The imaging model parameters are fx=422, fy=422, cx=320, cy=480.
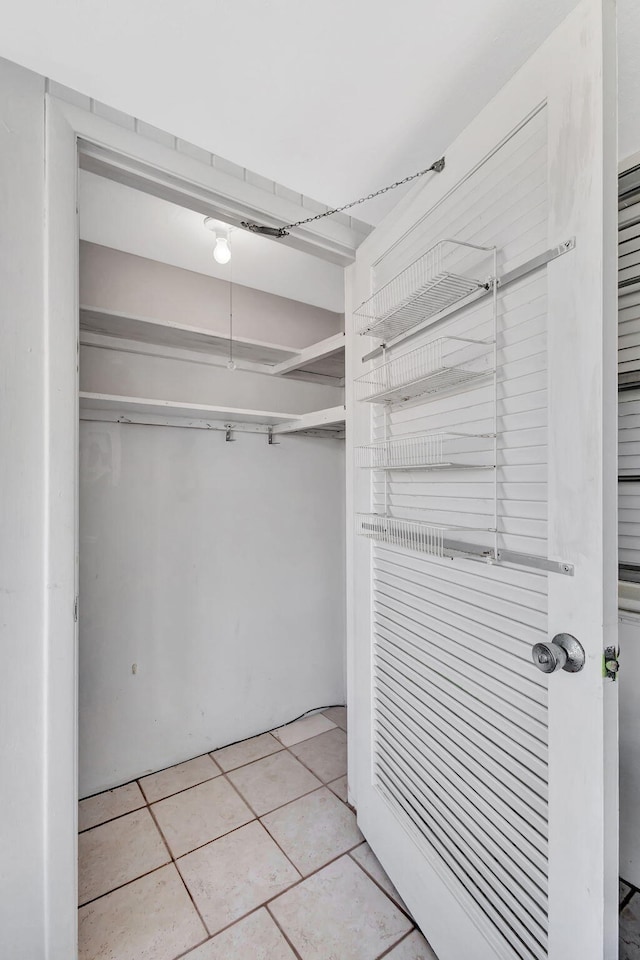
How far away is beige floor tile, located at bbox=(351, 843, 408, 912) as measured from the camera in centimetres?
139

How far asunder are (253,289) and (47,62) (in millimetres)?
1297

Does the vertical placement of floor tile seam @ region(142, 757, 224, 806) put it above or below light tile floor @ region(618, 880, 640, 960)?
below

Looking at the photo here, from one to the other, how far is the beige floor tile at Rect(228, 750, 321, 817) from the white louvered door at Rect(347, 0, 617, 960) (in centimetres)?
50

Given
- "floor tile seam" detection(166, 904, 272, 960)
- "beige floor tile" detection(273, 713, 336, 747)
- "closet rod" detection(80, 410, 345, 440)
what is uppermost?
"closet rod" detection(80, 410, 345, 440)

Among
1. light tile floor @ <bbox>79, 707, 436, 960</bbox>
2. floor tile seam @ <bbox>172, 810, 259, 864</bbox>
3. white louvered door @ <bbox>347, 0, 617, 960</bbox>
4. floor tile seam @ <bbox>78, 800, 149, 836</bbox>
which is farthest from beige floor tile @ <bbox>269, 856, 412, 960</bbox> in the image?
floor tile seam @ <bbox>78, 800, 149, 836</bbox>

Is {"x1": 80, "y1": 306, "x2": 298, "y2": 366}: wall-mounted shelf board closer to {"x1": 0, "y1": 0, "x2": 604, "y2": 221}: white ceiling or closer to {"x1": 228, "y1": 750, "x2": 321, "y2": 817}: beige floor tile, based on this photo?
{"x1": 0, "y1": 0, "x2": 604, "y2": 221}: white ceiling

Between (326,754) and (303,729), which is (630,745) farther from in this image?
(303,729)

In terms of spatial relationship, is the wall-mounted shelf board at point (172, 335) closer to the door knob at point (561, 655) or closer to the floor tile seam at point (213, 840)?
the door knob at point (561, 655)

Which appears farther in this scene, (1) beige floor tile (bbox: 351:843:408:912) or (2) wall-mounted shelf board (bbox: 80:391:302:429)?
(2) wall-mounted shelf board (bbox: 80:391:302:429)

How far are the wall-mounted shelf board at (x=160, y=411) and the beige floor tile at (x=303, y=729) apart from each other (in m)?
1.67

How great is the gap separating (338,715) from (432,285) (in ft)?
7.67

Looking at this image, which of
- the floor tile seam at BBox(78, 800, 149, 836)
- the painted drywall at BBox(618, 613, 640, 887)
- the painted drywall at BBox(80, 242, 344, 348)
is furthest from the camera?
the painted drywall at BBox(80, 242, 344, 348)

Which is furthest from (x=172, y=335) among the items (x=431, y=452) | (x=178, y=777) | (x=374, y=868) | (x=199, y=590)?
(x=374, y=868)

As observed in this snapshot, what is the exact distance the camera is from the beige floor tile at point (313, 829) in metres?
1.53
